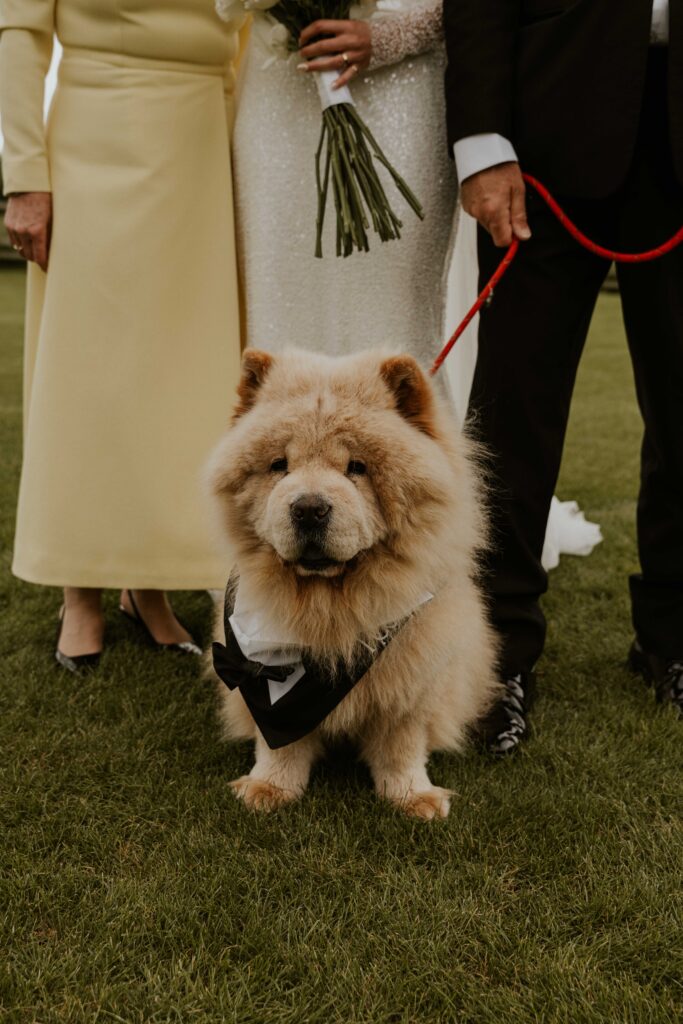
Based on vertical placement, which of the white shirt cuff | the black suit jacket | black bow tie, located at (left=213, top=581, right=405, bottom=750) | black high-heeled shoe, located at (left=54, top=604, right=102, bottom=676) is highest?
the black suit jacket

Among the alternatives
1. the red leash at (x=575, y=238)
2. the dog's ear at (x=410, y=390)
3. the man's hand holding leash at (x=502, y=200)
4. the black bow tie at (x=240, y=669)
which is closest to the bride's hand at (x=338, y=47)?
the man's hand holding leash at (x=502, y=200)

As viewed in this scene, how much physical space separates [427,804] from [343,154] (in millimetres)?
1941

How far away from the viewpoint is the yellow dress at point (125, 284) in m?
3.02

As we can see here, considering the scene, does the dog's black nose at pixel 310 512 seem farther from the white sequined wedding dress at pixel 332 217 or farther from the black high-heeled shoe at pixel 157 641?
the black high-heeled shoe at pixel 157 641

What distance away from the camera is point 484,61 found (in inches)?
101

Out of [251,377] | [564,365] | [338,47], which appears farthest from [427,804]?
[338,47]

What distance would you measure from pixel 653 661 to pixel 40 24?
9.68 ft

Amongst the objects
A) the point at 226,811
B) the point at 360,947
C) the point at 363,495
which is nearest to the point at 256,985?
the point at 360,947

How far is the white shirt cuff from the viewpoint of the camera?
2.58 metres

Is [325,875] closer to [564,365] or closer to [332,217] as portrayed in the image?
[564,365]

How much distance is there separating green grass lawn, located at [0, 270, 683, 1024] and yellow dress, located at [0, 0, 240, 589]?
539 millimetres

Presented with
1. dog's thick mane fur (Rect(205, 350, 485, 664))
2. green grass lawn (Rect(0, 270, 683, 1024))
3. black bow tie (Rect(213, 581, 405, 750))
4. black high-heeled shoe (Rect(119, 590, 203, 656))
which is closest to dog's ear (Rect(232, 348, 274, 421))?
dog's thick mane fur (Rect(205, 350, 485, 664))

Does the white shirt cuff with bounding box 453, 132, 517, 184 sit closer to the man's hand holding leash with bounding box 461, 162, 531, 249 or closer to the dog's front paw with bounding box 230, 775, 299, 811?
the man's hand holding leash with bounding box 461, 162, 531, 249

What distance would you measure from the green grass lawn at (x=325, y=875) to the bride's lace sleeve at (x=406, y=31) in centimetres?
213
